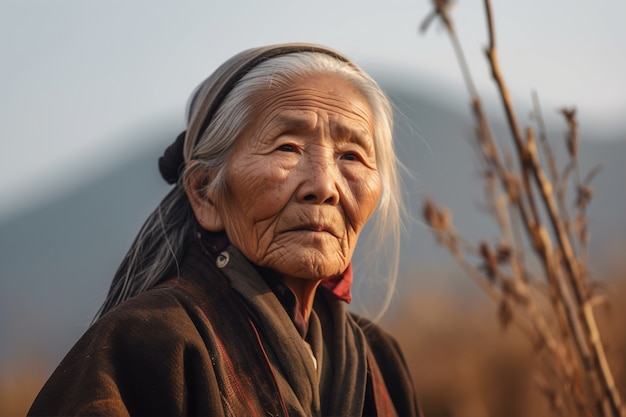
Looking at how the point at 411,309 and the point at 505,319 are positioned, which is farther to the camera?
the point at 411,309

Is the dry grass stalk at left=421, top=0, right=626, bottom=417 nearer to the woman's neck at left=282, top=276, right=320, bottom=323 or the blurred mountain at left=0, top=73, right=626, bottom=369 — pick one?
the woman's neck at left=282, top=276, right=320, bottom=323

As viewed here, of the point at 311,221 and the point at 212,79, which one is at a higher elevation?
the point at 212,79

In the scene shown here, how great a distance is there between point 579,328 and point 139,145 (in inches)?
2764

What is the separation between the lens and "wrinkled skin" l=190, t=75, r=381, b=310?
9.15 feet

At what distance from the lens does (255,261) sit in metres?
2.85

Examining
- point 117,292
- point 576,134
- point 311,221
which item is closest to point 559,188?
point 576,134

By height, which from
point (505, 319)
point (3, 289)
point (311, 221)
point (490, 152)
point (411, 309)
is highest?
point (490, 152)

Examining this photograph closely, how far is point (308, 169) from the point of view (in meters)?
2.81

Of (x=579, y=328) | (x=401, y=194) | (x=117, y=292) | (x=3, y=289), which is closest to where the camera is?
(x=579, y=328)

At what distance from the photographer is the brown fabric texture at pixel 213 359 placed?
246cm

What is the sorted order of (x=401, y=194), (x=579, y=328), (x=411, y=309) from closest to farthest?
(x=579, y=328) < (x=401, y=194) < (x=411, y=309)

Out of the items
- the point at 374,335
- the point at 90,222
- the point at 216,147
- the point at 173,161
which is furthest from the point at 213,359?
the point at 90,222

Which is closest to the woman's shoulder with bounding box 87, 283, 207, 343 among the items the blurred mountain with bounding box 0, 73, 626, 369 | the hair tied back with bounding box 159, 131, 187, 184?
the hair tied back with bounding box 159, 131, 187, 184

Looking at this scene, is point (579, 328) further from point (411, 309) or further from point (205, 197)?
point (411, 309)
